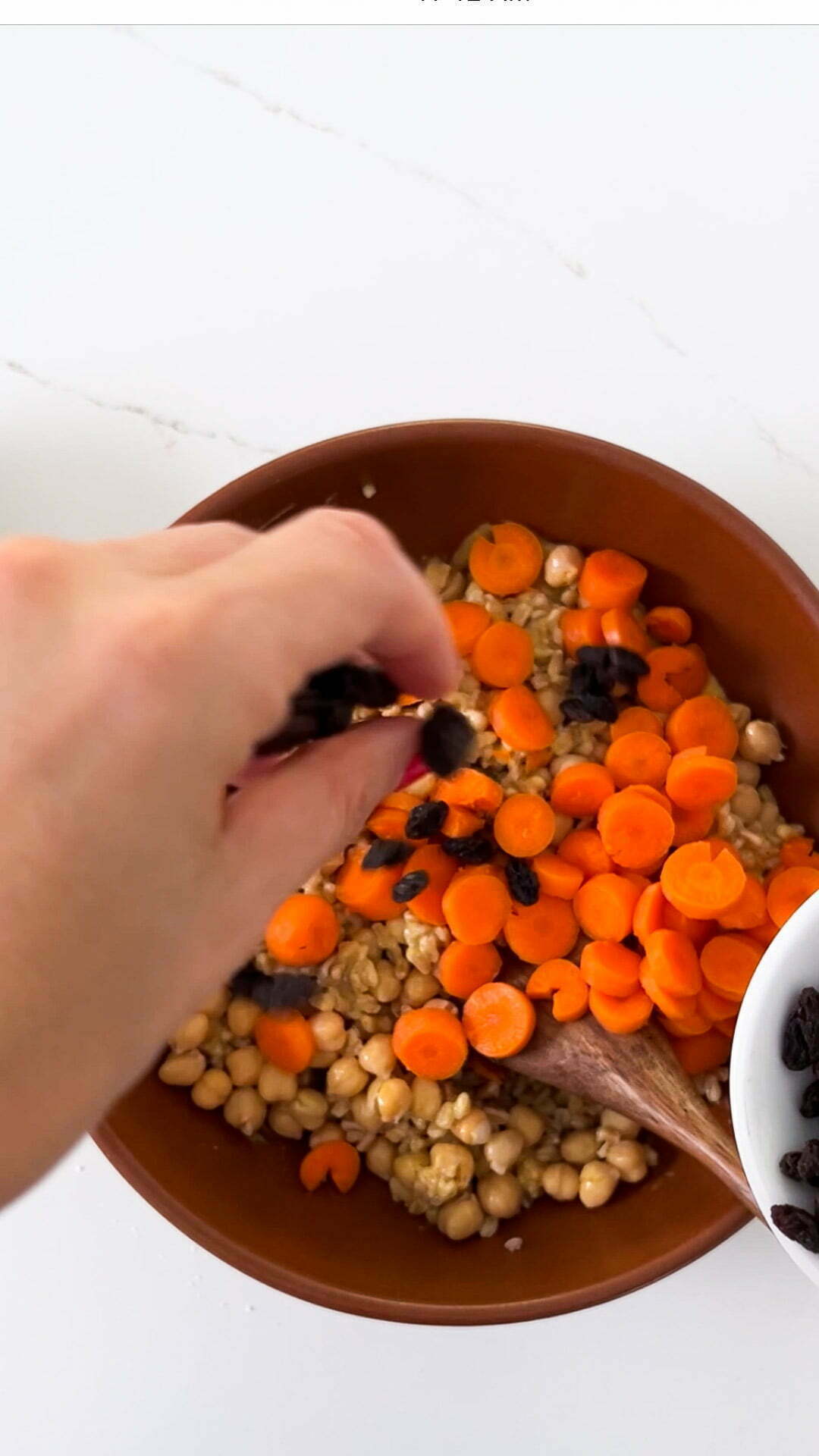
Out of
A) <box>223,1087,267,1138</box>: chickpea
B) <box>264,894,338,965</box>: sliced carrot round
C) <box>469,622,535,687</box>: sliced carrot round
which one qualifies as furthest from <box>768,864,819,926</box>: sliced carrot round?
<box>223,1087,267,1138</box>: chickpea

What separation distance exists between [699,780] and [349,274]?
0.74 m

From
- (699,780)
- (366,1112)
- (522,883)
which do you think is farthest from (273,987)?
(699,780)

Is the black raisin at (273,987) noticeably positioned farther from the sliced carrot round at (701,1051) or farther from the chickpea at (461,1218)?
the sliced carrot round at (701,1051)

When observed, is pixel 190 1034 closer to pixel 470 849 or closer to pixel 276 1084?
pixel 276 1084

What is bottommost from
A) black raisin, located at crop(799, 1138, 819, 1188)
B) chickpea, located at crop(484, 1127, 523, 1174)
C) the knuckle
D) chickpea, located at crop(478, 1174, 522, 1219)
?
chickpea, located at crop(478, 1174, 522, 1219)

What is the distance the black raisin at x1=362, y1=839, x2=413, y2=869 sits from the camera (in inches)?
46.7

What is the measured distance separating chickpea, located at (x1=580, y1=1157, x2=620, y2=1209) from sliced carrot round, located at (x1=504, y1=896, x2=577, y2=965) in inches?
8.3

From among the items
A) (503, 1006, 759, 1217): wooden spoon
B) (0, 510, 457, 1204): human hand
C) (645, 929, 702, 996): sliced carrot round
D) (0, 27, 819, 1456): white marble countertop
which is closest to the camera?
(0, 510, 457, 1204): human hand

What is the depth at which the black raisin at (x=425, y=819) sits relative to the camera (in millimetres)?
1188

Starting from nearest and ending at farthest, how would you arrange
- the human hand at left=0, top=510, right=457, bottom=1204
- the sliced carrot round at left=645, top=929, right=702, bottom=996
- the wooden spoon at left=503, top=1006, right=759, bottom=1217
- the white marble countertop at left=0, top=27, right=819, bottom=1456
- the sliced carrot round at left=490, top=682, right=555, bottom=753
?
1. the human hand at left=0, top=510, right=457, bottom=1204
2. the wooden spoon at left=503, top=1006, right=759, bottom=1217
3. the sliced carrot round at left=645, top=929, right=702, bottom=996
4. the sliced carrot round at left=490, top=682, right=555, bottom=753
5. the white marble countertop at left=0, top=27, right=819, bottom=1456

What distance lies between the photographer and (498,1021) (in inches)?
47.0

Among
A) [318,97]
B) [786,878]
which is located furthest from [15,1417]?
[318,97]

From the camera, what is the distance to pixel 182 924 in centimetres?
68

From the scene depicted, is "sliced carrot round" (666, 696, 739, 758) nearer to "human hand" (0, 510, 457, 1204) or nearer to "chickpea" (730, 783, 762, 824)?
"chickpea" (730, 783, 762, 824)
